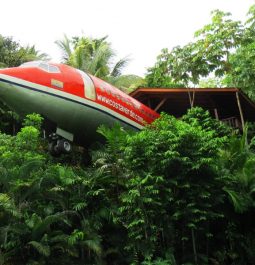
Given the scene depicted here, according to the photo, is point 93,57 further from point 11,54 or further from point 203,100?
point 203,100

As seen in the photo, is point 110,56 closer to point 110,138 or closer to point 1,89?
point 1,89

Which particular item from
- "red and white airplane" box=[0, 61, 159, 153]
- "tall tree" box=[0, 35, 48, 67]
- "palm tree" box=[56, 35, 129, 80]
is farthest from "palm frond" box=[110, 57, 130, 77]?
"red and white airplane" box=[0, 61, 159, 153]

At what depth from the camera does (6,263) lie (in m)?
9.84

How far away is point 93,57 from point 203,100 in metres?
9.71

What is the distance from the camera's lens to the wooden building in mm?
19406

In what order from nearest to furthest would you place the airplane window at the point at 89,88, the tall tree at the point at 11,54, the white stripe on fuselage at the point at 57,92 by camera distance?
the white stripe on fuselage at the point at 57,92 < the airplane window at the point at 89,88 < the tall tree at the point at 11,54

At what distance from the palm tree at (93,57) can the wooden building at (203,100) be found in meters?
6.34

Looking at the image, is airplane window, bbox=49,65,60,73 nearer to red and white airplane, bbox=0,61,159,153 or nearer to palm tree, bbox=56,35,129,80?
red and white airplane, bbox=0,61,159,153

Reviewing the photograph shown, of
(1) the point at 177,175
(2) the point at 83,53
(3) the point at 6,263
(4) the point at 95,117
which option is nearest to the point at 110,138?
(1) the point at 177,175

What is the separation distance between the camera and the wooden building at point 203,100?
764 inches

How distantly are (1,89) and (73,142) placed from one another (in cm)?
380

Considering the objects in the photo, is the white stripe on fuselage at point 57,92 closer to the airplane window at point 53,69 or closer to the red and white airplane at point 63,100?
the red and white airplane at point 63,100

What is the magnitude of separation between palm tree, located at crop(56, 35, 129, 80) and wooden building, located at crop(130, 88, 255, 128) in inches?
250

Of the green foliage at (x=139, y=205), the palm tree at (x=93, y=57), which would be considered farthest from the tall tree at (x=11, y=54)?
the green foliage at (x=139, y=205)
